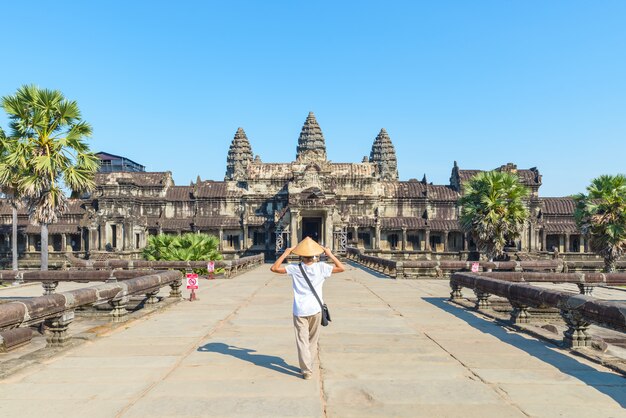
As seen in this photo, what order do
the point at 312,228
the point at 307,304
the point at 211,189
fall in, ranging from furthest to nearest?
the point at 312,228 → the point at 211,189 → the point at 307,304

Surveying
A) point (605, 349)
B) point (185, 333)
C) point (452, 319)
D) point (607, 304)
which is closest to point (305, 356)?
point (185, 333)

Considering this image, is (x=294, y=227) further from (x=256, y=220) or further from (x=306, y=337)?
(x=306, y=337)

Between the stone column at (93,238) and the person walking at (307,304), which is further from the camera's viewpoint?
the stone column at (93,238)

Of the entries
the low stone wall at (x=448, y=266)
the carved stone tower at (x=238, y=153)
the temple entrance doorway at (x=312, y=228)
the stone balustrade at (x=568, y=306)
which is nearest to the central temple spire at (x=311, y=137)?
the carved stone tower at (x=238, y=153)

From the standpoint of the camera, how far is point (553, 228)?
165ft

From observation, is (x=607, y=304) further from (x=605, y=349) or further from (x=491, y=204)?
(x=491, y=204)

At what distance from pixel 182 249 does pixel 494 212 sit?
1853 centimetres

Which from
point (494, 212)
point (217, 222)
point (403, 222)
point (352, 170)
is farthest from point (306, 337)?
point (352, 170)

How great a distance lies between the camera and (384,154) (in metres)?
89.5

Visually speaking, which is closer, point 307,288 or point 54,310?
point 307,288

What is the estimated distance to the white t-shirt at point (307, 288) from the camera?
→ 6957 mm

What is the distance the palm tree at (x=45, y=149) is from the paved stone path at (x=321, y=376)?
52.4ft

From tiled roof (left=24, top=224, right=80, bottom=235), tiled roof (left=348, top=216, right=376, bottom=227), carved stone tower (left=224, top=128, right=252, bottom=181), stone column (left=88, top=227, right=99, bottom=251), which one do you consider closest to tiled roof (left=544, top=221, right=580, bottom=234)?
tiled roof (left=348, top=216, right=376, bottom=227)

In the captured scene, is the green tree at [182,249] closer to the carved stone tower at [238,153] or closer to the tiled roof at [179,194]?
the tiled roof at [179,194]
